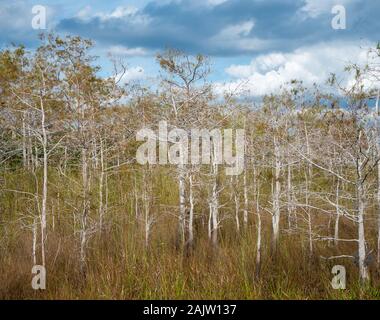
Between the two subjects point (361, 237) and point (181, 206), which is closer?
point (361, 237)

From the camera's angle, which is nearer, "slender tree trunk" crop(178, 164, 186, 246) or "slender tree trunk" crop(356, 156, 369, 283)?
"slender tree trunk" crop(356, 156, 369, 283)

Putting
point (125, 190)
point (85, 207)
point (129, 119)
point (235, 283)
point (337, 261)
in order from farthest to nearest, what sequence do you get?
1. point (125, 190)
2. point (129, 119)
3. point (337, 261)
4. point (85, 207)
5. point (235, 283)

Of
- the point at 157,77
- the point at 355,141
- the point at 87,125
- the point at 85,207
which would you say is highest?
the point at 157,77

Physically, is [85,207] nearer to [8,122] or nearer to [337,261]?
[337,261]

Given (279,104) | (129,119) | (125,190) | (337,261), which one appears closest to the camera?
(337,261)

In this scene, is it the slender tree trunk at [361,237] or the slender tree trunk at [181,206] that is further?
the slender tree trunk at [181,206]

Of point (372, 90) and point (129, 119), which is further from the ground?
point (129, 119)

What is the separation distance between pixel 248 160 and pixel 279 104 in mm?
1907

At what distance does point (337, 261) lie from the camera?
33.8ft

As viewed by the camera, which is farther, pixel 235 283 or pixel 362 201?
pixel 235 283

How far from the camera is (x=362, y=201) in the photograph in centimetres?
748

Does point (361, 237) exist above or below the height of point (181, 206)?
below
